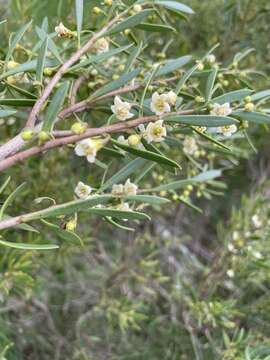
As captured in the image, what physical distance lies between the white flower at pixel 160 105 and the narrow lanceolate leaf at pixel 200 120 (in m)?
0.01

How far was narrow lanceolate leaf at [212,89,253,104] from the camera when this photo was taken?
2.39ft

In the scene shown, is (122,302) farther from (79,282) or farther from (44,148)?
(44,148)

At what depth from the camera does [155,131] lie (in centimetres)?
69

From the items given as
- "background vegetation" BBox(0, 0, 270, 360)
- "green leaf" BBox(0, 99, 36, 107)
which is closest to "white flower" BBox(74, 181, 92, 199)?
"green leaf" BBox(0, 99, 36, 107)

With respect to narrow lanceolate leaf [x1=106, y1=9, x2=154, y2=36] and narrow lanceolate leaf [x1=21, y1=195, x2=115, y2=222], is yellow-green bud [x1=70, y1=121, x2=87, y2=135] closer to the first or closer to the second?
narrow lanceolate leaf [x1=21, y1=195, x2=115, y2=222]

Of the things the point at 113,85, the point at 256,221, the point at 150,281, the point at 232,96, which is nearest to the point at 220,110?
the point at 232,96

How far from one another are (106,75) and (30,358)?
32.9 inches

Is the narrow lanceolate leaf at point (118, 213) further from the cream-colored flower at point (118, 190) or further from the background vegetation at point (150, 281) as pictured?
the background vegetation at point (150, 281)

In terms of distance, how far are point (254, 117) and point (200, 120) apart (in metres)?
0.10

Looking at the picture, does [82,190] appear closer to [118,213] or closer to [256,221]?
[118,213]

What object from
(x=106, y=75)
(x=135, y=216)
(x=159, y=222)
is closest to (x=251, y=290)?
(x=159, y=222)

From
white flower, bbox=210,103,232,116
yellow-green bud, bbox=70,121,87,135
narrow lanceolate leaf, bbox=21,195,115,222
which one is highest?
yellow-green bud, bbox=70,121,87,135

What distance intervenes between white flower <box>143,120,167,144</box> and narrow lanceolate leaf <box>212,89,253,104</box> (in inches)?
3.3

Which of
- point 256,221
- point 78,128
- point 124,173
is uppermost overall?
point 78,128
